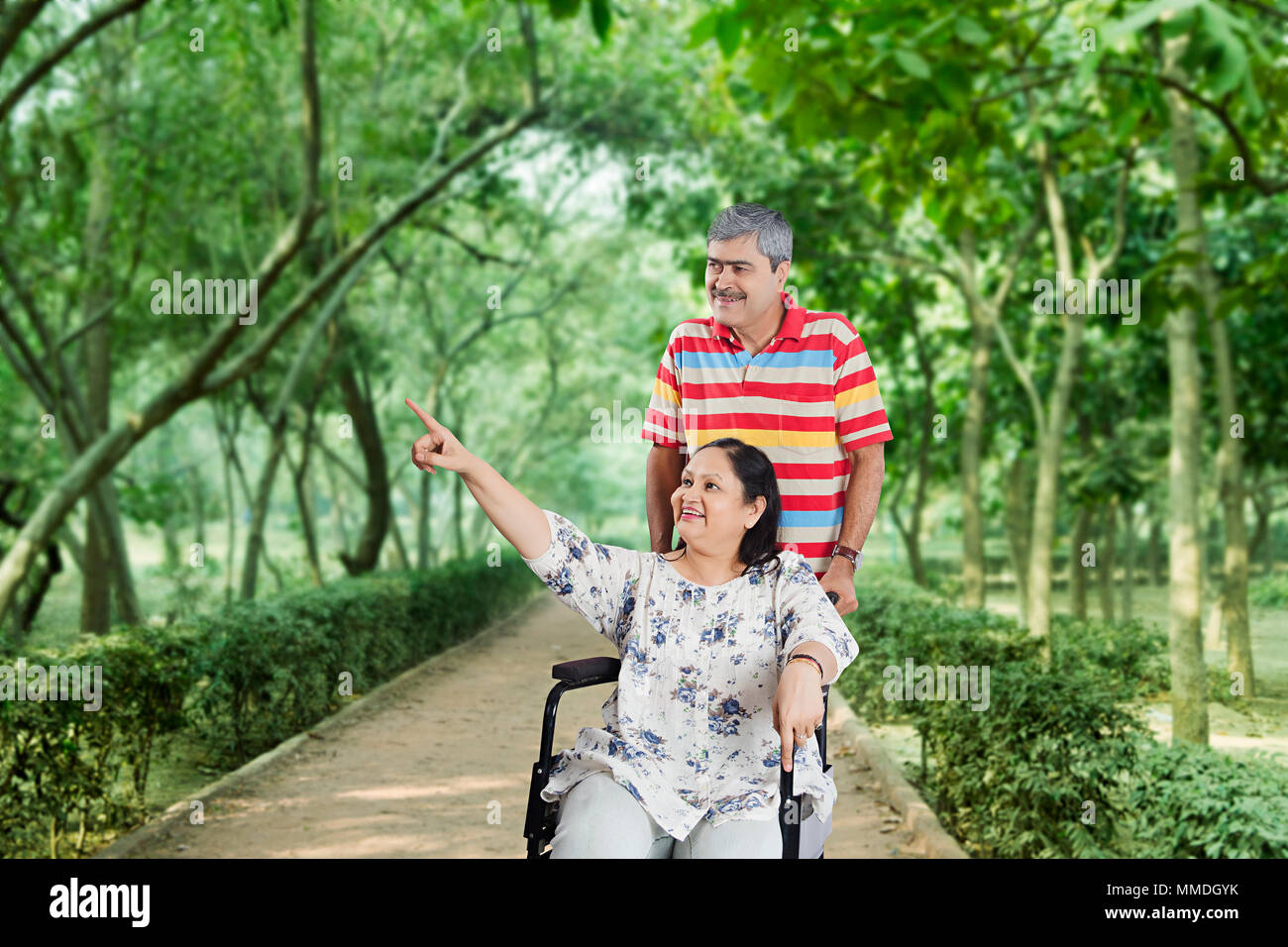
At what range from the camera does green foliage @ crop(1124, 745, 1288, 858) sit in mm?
3666

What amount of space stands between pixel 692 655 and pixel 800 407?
71cm

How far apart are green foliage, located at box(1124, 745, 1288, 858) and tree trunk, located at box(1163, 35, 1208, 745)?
111 cm

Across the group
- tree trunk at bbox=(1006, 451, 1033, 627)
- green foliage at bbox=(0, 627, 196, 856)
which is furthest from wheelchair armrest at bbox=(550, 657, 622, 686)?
tree trunk at bbox=(1006, 451, 1033, 627)

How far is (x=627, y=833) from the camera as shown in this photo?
257 cm

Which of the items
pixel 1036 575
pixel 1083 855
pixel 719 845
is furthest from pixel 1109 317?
pixel 719 845

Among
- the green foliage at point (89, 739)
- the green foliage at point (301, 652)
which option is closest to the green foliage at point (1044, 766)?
the green foliage at point (89, 739)

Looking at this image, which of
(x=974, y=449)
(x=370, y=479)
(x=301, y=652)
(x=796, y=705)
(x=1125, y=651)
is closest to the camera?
(x=796, y=705)

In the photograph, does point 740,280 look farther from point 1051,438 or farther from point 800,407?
point 1051,438

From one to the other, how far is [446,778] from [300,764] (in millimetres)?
976

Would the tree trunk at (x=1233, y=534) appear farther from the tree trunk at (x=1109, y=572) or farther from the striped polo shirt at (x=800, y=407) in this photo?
the striped polo shirt at (x=800, y=407)

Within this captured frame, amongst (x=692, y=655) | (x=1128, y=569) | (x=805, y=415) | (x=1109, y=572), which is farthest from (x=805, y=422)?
(x=1128, y=569)

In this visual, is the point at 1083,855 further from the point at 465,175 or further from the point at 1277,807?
the point at 465,175

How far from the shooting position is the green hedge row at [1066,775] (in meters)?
3.89

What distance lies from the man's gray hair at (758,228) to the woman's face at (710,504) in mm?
507
